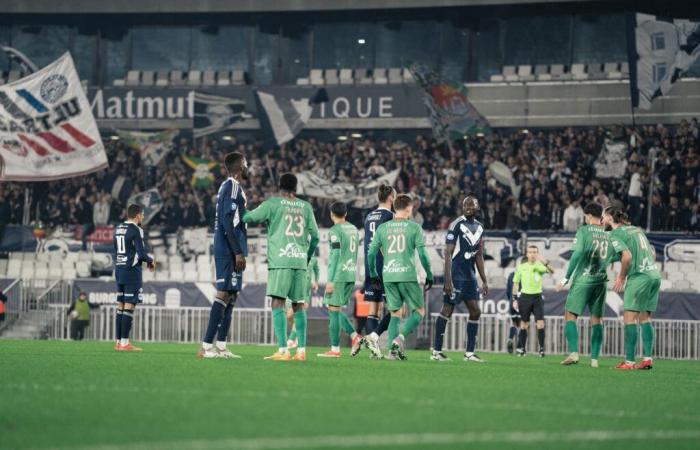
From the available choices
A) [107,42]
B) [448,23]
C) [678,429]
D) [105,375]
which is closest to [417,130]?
[448,23]

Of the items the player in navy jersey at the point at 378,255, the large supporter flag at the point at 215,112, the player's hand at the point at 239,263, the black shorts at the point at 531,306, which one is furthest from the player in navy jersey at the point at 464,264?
the large supporter flag at the point at 215,112

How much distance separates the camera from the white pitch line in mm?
6688

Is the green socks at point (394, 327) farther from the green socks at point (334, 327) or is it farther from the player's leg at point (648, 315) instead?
the player's leg at point (648, 315)

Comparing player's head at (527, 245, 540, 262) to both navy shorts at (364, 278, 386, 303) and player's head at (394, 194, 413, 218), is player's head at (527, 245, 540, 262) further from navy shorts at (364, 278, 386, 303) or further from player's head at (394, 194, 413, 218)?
player's head at (394, 194, 413, 218)

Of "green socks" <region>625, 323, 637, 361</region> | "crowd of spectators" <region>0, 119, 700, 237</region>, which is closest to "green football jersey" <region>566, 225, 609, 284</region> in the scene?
"green socks" <region>625, 323, 637, 361</region>

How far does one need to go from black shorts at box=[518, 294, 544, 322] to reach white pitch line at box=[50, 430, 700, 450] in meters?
16.2

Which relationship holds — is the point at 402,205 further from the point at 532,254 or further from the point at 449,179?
the point at 449,179

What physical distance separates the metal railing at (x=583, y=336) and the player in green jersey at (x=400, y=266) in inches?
449

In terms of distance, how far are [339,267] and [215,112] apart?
23971 millimetres

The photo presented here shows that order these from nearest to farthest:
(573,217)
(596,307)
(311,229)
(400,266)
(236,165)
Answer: (236,165) → (311,229) → (400,266) → (596,307) → (573,217)

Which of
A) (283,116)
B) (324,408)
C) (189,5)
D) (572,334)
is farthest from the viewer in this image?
(189,5)

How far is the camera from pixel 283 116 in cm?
4147

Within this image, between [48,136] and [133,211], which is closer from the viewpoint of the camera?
[133,211]

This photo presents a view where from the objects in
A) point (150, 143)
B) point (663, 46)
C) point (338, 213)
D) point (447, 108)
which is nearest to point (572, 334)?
point (338, 213)
